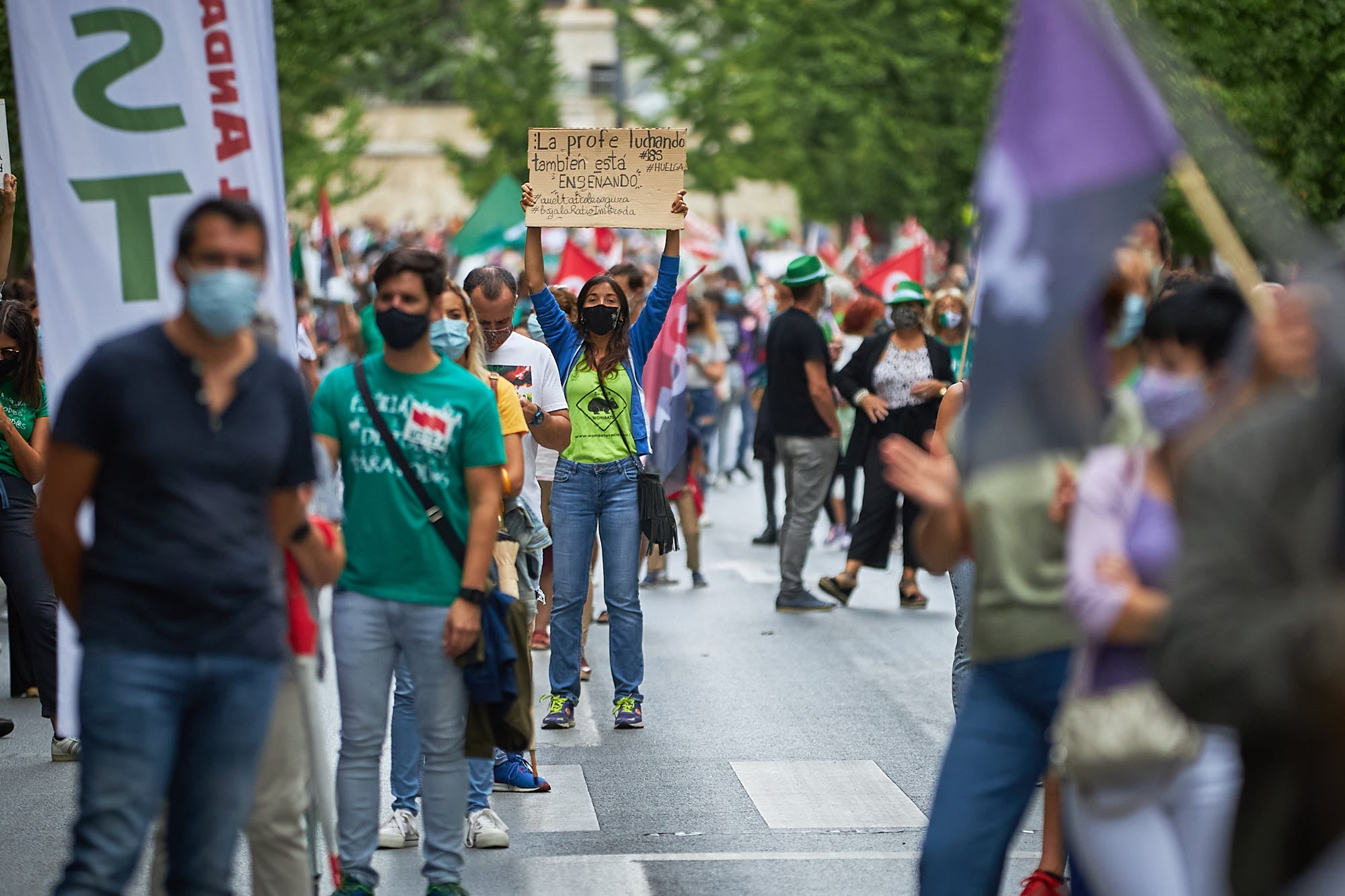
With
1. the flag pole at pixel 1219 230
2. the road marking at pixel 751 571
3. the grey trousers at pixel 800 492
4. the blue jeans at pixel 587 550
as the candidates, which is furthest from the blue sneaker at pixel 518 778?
the road marking at pixel 751 571

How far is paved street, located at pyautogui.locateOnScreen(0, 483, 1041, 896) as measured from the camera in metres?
6.59

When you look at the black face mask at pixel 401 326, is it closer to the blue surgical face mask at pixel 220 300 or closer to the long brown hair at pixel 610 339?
the blue surgical face mask at pixel 220 300

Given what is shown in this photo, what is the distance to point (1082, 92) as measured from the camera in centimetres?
419

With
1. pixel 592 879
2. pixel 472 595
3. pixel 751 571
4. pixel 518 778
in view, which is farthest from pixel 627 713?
pixel 751 571

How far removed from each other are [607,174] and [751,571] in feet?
16.2

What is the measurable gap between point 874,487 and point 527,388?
4665 millimetres

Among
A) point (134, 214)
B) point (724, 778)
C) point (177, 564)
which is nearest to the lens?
point (177, 564)

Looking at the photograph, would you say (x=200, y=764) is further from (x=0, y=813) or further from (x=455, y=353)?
(x=0, y=813)

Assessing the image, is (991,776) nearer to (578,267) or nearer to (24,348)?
(24,348)

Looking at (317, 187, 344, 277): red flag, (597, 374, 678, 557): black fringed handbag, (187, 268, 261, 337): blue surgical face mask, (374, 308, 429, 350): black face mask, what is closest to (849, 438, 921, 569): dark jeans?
(597, 374, 678, 557): black fringed handbag

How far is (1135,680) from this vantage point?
393 centimetres

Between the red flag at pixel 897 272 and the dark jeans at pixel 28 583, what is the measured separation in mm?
11214

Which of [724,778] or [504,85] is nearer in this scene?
[724,778]

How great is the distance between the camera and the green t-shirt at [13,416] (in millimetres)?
8891
